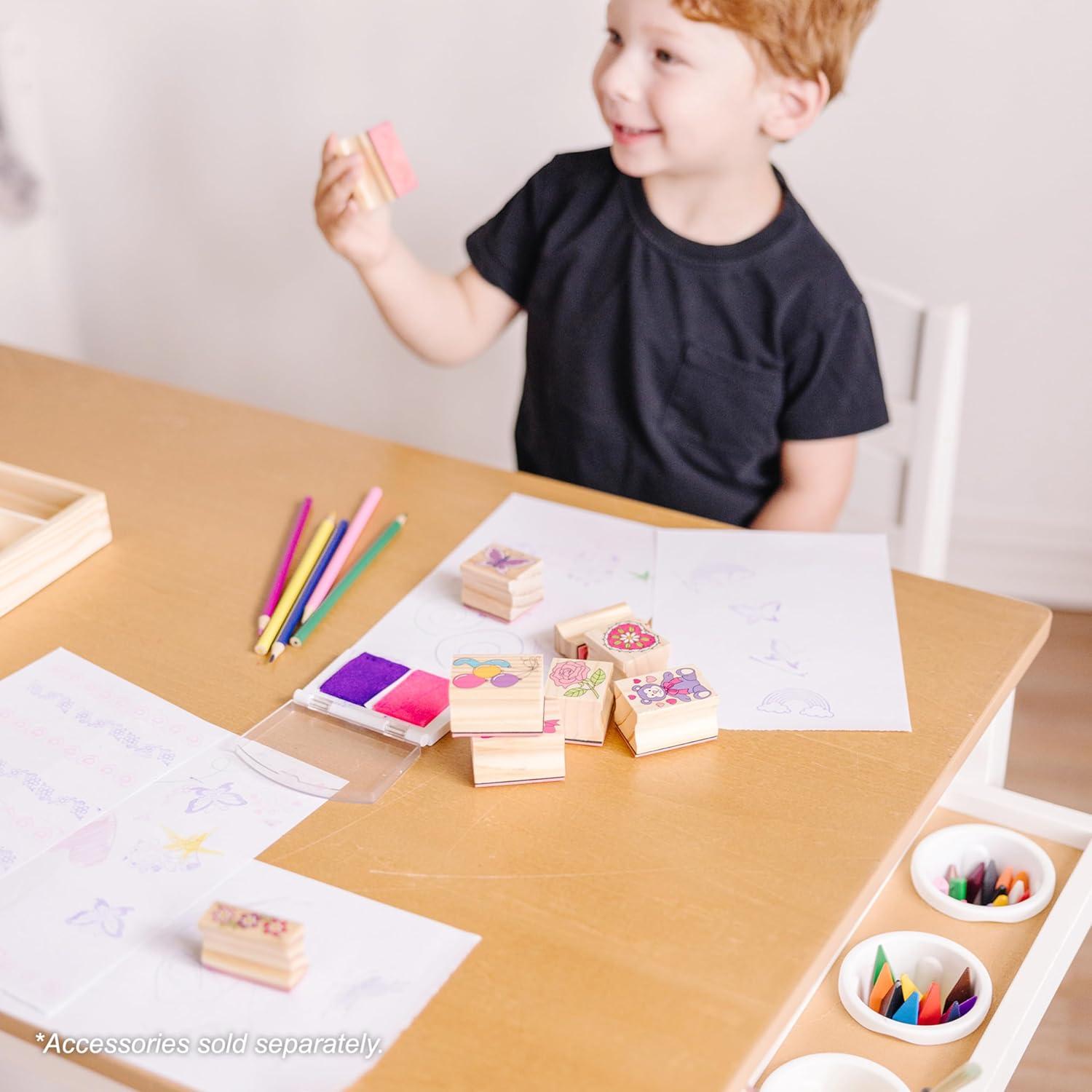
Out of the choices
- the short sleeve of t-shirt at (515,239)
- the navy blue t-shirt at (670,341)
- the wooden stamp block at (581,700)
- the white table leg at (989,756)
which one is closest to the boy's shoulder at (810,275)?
the navy blue t-shirt at (670,341)

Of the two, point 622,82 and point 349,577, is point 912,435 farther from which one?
point 349,577

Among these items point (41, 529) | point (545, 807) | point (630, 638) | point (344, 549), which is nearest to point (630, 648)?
point (630, 638)

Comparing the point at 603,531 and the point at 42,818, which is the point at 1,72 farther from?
the point at 42,818

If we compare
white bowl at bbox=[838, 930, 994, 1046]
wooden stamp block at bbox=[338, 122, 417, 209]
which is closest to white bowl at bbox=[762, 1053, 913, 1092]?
white bowl at bbox=[838, 930, 994, 1046]

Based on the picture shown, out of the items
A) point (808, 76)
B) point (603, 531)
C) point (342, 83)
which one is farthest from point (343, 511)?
point (342, 83)

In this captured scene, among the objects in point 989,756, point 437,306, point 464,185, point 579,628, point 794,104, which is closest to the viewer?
point 579,628

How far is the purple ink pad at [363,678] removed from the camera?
0.72 m

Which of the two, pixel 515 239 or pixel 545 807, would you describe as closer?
pixel 545 807

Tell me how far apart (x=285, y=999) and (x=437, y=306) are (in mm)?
689

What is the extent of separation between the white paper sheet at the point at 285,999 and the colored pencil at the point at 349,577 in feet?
0.70

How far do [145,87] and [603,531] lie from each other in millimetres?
1262

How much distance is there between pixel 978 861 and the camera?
817mm

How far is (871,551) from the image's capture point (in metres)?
0.88

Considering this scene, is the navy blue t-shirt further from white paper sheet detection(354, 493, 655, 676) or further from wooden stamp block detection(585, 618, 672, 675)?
wooden stamp block detection(585, 618, 672, 675)
